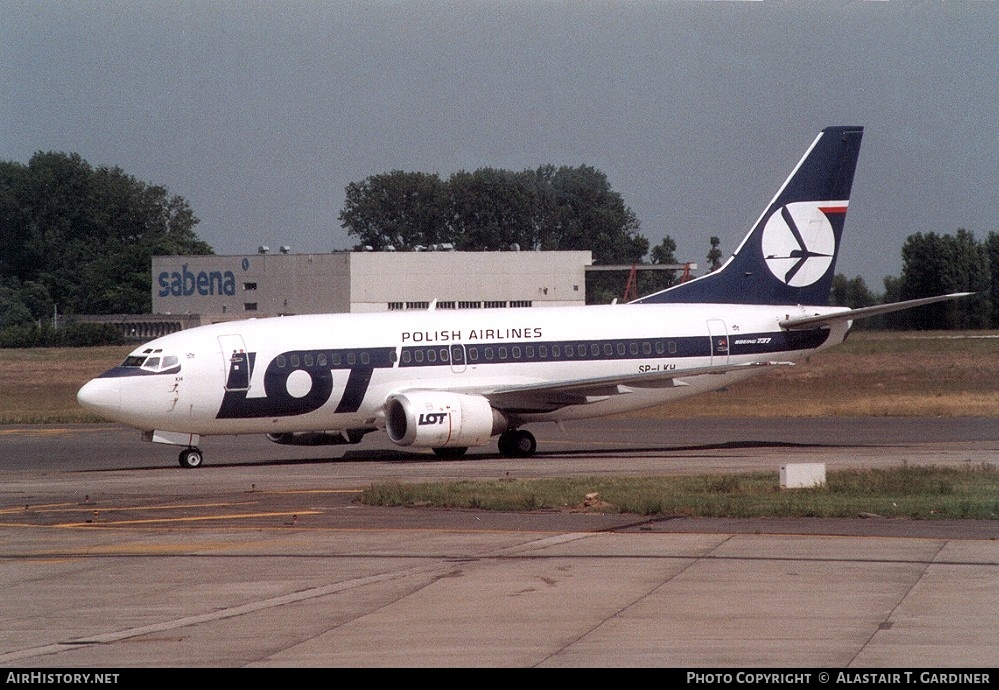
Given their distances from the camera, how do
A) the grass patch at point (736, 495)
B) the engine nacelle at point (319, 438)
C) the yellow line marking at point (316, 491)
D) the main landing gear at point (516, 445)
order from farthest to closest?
1. the engine nacelle at point (319, 438)
2. the main landing gear at point (516, 445)
3. the yellow line marking at point (316, 491)
4. the grass patch at point (736, 495)

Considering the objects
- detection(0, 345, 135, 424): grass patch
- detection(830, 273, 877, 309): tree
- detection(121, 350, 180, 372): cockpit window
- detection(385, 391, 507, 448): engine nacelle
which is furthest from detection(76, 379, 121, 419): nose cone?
detection(830, 273, 877, 309): tree

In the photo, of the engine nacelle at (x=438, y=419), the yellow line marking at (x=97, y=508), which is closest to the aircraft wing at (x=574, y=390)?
the engine nacelle at (x=438, y=419)

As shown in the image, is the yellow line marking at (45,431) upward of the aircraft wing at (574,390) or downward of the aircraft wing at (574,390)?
downward

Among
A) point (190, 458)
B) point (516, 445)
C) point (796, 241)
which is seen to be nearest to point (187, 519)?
point (190, 458)

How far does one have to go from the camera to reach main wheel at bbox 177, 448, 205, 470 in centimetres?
3197

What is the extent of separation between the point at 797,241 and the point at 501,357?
31.2 ft

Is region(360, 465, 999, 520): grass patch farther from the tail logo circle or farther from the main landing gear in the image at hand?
the tail logo circle

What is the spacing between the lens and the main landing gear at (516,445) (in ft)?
113

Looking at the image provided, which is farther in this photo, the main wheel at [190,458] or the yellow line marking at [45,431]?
the yellow line marking at [45,431]

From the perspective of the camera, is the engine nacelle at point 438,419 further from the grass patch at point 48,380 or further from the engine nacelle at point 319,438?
the grass patch at point 48,380

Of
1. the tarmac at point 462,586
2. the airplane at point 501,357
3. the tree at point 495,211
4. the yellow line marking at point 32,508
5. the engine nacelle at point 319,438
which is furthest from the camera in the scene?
the tree at point 495,211

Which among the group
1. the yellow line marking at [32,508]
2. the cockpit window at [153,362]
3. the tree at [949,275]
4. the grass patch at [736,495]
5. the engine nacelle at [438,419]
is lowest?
the yellow line marking at [32,508]

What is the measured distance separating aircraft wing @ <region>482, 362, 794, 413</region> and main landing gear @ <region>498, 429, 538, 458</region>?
833 mm

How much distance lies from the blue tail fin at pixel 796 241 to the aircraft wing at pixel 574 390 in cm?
308
